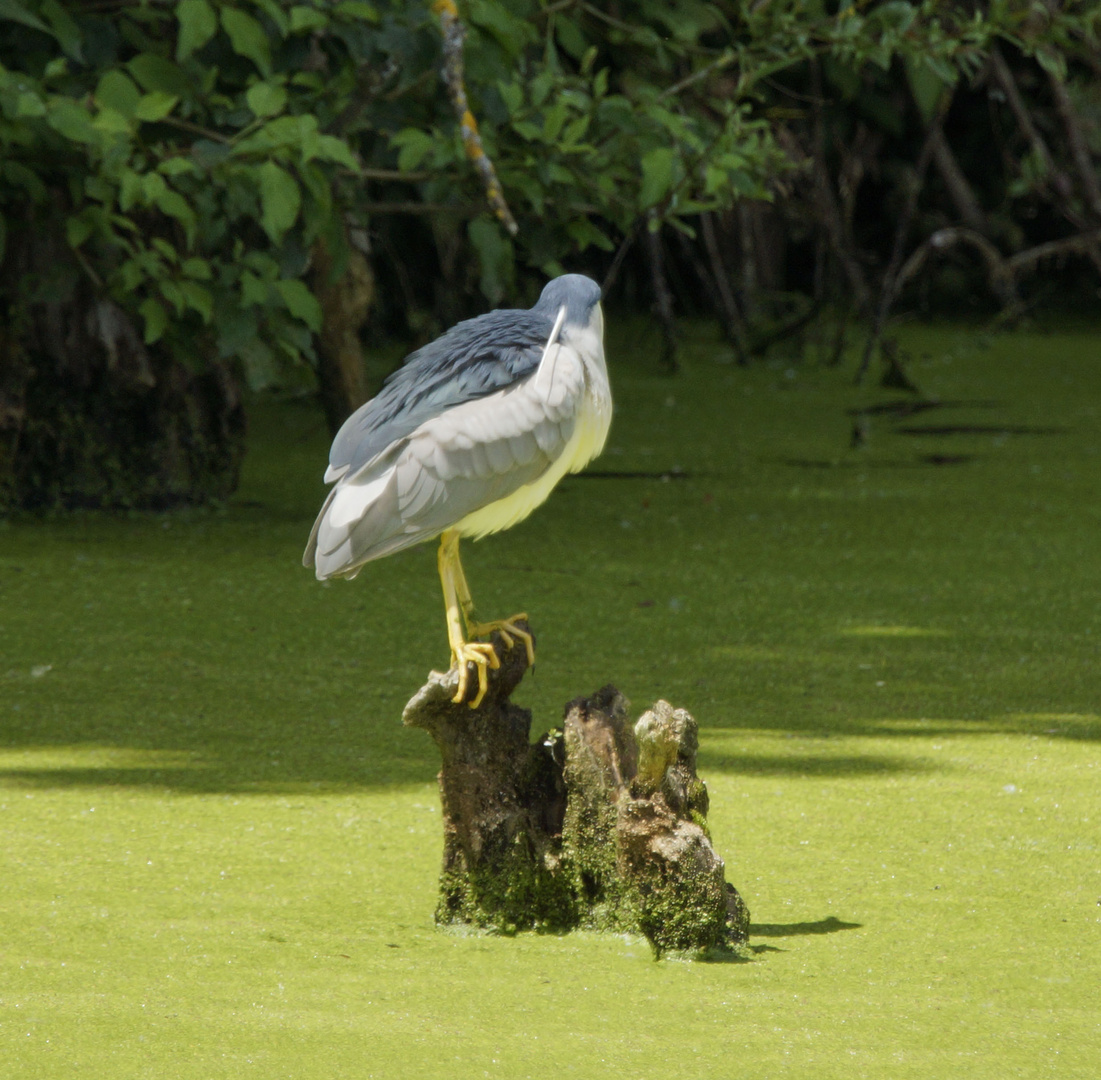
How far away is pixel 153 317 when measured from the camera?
152 inches

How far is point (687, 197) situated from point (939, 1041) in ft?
9.23

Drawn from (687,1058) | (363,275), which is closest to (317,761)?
(687,1058)

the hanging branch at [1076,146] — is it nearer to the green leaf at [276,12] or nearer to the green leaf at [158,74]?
the green leaf at [276,12]

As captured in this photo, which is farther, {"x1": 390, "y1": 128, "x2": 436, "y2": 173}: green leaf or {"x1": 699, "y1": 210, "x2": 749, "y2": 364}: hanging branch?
{"x1": 699, "y1": 210, "x2": 749, "y2": 364}: hanging branch

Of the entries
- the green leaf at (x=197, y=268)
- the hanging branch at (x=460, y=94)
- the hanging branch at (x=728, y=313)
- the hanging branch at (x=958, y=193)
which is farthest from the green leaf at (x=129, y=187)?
the hanging branch at (x=958, y=193)

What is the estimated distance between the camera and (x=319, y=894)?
218cm

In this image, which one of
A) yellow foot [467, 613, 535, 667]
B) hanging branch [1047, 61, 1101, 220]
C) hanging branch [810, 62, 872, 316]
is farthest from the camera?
hanging branch [1047, 61, 1101, 220]

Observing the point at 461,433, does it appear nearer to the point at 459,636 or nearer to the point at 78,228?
the point at 459,636

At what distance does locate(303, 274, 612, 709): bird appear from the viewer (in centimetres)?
233

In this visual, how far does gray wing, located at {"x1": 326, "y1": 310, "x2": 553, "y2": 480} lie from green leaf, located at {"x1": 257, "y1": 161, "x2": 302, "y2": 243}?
53.0 inches

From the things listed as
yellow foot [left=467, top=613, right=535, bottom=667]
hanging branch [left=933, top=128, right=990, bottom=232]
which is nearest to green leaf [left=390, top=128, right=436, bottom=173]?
yellow foot [left=467, top=613, right=535, bottom=667]

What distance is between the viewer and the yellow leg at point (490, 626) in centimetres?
223

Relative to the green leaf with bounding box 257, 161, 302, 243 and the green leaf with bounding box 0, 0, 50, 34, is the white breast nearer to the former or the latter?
the green leaf with bounding box 257, 161, 302, 243

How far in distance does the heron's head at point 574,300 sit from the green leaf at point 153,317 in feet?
5.34
